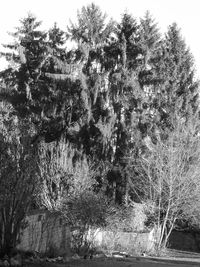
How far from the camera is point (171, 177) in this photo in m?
28.7

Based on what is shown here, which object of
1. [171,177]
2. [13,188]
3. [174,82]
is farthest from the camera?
[174,82]

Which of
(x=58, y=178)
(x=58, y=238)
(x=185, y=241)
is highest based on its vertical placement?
(x=58, y=178)

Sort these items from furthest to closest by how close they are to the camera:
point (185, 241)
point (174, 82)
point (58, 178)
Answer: point (185, 241)
point (174, 82)
point (58, 178)

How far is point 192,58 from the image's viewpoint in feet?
123

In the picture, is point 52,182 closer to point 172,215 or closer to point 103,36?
point 172,215

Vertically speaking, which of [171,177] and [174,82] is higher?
[174,82]

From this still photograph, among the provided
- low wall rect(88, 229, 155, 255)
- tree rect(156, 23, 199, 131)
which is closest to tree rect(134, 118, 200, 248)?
low wall rect(88, 229, 155, 255)

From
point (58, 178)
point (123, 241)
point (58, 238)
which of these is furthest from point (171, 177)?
point (58, 238)

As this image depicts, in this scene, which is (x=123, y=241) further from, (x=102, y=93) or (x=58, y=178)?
(x=102, y=93)

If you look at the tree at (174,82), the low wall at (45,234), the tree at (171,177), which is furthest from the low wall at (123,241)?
the tree at (174,82)

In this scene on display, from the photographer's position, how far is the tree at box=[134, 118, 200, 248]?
94.1 ft

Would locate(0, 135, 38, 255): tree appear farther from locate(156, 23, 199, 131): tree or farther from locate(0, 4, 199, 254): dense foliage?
locate(156, 23, 199, 131): tree

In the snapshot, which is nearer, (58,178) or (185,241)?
(58,178)

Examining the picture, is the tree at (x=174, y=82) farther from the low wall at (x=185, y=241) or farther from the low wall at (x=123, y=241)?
the low wall at (x=185, y=241)
